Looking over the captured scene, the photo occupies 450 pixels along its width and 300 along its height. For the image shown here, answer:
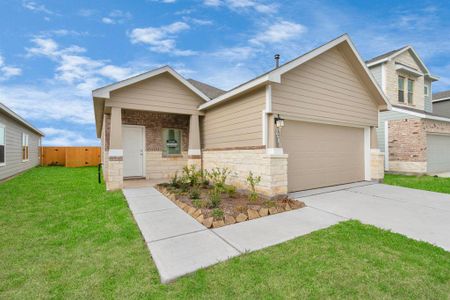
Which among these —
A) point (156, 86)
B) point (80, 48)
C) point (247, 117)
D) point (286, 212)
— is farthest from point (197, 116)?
point (80, 48)

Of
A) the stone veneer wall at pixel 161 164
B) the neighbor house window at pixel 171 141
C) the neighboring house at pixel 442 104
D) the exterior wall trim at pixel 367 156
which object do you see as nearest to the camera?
the exterior wall trim at pixel 367 156

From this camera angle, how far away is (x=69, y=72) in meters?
12.9

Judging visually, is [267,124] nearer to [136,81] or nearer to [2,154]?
[136,81]

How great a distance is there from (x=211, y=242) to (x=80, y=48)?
1107 cm

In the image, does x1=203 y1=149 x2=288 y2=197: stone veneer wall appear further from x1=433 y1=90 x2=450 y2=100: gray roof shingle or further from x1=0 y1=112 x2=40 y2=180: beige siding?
x1=433 y1=90 x2=450 y2=100: gray roof shingle

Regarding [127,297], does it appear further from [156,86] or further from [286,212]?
[156,86]

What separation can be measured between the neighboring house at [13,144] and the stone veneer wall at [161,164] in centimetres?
674

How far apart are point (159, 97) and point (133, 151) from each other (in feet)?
9.37

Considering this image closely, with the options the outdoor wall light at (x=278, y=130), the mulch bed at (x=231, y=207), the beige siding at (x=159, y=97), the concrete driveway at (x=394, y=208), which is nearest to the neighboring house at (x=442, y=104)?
the concrete driveway at (x=394, y=208)

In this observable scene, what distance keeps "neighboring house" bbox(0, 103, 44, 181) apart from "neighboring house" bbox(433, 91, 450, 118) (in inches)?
1205

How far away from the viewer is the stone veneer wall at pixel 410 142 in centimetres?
1095

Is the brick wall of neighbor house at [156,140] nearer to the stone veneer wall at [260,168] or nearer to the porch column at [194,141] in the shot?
the porch column at [194,141]

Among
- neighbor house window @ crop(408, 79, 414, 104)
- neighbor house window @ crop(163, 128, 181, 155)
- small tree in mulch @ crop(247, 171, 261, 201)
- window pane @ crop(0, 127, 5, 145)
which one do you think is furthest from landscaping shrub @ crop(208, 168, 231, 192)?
neighbor house window @ crop(408, 79, 414, 104)

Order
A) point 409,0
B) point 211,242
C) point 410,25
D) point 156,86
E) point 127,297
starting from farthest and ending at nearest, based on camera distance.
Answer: point 410,25 < point 409,0 < point 156,86 < point 211,242 < point 127,297
